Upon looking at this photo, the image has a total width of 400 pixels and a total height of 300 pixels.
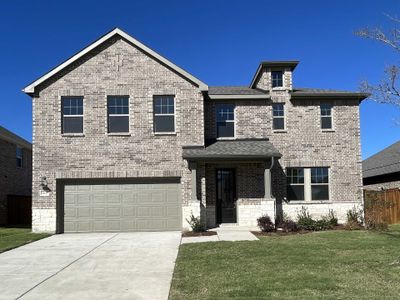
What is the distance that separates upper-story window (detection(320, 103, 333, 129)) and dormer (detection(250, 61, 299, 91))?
1.88m

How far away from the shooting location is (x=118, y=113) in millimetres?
20266

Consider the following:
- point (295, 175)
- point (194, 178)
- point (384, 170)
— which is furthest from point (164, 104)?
point (384, 170)

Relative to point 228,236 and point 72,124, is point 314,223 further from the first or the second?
point 72,124

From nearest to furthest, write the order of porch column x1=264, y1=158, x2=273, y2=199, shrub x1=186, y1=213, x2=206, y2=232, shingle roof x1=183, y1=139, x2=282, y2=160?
shrub x1=186, y1=213, x2=206, y2=232
shingle roof x1=183, y1=139, x2=282, y2=160
porch column x1=264, y1=158, x2=273, y2=199

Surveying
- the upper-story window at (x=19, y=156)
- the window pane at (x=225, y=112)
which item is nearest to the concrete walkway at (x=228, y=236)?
the window pane at (x=225, y=112)

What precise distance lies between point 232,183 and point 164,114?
4.47 metres

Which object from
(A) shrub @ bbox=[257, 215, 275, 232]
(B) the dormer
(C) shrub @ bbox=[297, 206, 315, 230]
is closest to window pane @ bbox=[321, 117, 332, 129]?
(B) the dormer

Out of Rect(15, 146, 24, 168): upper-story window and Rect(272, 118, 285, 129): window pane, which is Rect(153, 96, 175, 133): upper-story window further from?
Rect(15, 146, 24, 168): upper-story window

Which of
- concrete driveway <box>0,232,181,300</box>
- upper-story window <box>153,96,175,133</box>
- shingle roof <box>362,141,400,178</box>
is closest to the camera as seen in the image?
Answer: concrete driveway <box>0,232,181,300</box>

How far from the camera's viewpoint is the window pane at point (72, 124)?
20.1 m

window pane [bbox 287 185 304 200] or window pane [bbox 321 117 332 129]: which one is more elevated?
window pane [bbox 321 117 332 129]

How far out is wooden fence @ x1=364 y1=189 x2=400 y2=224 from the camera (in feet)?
71.2

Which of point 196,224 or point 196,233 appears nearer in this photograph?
point 196,233

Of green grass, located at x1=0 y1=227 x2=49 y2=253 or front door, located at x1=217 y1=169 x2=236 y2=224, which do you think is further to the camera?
front door, located at x1=217 y1=169 x2=236 y2=224
